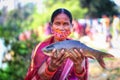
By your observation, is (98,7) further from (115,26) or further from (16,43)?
(16,43)

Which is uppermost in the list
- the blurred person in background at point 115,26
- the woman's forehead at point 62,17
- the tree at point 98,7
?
the tree at point 98,7

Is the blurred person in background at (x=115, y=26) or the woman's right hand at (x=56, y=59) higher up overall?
the blurred person in background at (x=115, y=26)

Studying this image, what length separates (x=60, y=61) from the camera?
2807 mm

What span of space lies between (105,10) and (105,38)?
0.22 metres

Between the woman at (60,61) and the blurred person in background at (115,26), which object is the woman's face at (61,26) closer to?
the woman at (60,61)

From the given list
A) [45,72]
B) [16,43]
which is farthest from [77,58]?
[16,43]

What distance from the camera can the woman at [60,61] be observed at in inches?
110

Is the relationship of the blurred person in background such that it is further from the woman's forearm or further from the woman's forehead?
the woman's forearm

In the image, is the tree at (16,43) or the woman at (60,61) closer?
the woman at (60,61)

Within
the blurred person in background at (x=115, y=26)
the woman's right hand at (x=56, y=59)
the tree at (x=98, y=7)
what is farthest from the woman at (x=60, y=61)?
the blurred person in background at (x=115, y=26)

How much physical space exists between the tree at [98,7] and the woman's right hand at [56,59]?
15.3 inches

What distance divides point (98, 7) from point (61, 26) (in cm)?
33

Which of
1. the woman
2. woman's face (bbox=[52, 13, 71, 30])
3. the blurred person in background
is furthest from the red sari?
the blurred person in background

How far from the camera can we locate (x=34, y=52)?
9.50ft
